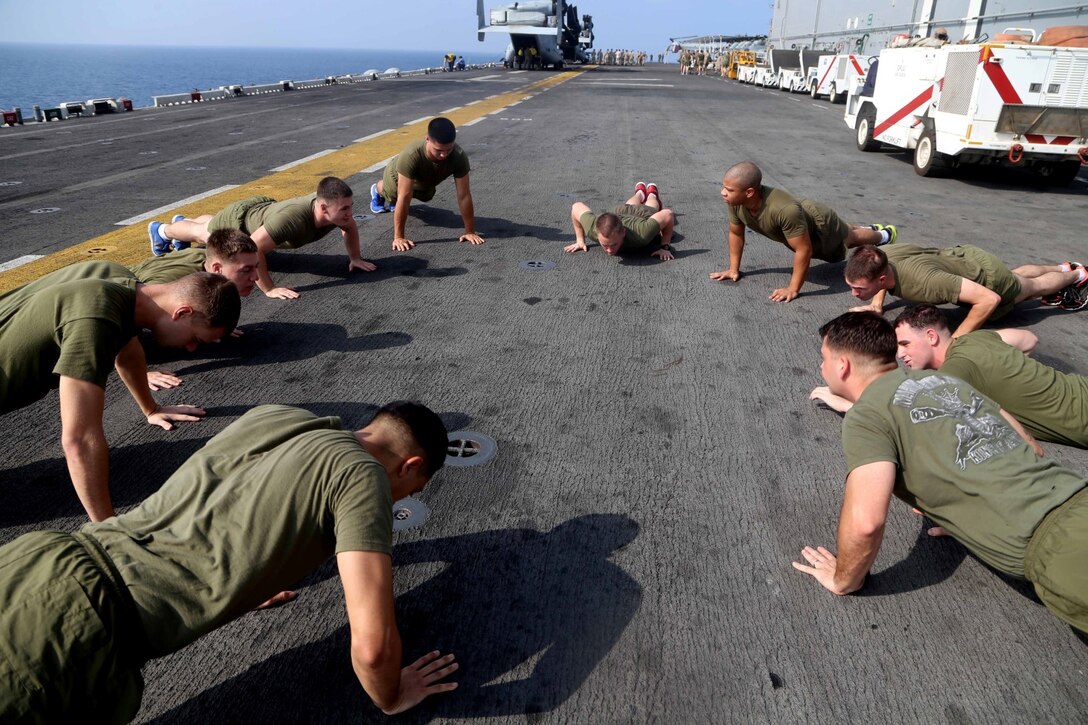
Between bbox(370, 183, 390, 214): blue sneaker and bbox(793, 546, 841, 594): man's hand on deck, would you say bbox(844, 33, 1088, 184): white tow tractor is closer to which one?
bbox(370, 183, 390, 214): blue sneaker

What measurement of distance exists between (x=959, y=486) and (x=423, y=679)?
73.5 inches

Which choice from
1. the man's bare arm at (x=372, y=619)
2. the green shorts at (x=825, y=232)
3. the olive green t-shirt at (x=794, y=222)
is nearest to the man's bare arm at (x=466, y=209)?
the olive green t-shirt at (x=794, y=222)

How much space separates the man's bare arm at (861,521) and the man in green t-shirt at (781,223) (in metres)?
2.97

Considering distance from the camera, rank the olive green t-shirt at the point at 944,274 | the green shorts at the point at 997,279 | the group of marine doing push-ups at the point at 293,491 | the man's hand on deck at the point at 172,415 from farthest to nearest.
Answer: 1. the green shorts at the point at 997,279
2. the olive green t-shirt at the point at 944,274
3. the man's hand on deck at the point at 172,415
4. the group of marine doing push-ups at the point at 293,491

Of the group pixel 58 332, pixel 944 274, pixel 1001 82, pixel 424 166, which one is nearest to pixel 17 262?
pixel 424 166

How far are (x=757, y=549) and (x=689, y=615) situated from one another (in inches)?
18.9

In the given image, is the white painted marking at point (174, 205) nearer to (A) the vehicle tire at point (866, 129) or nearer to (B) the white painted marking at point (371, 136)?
(B) the white painted marking at point (371, 136)

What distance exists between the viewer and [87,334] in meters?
2.51

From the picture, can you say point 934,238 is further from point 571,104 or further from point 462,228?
point 571,104

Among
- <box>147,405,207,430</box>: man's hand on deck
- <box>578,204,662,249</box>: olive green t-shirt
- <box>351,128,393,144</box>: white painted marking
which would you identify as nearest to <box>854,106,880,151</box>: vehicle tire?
<box>578,204,662,249</box>: olive green t-shirt

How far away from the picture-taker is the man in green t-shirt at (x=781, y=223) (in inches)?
190

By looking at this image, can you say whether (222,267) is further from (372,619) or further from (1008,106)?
(1008,106)

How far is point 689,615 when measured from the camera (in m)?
2.26

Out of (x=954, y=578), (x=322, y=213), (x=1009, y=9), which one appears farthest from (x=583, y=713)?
(x=1009, y=9)
